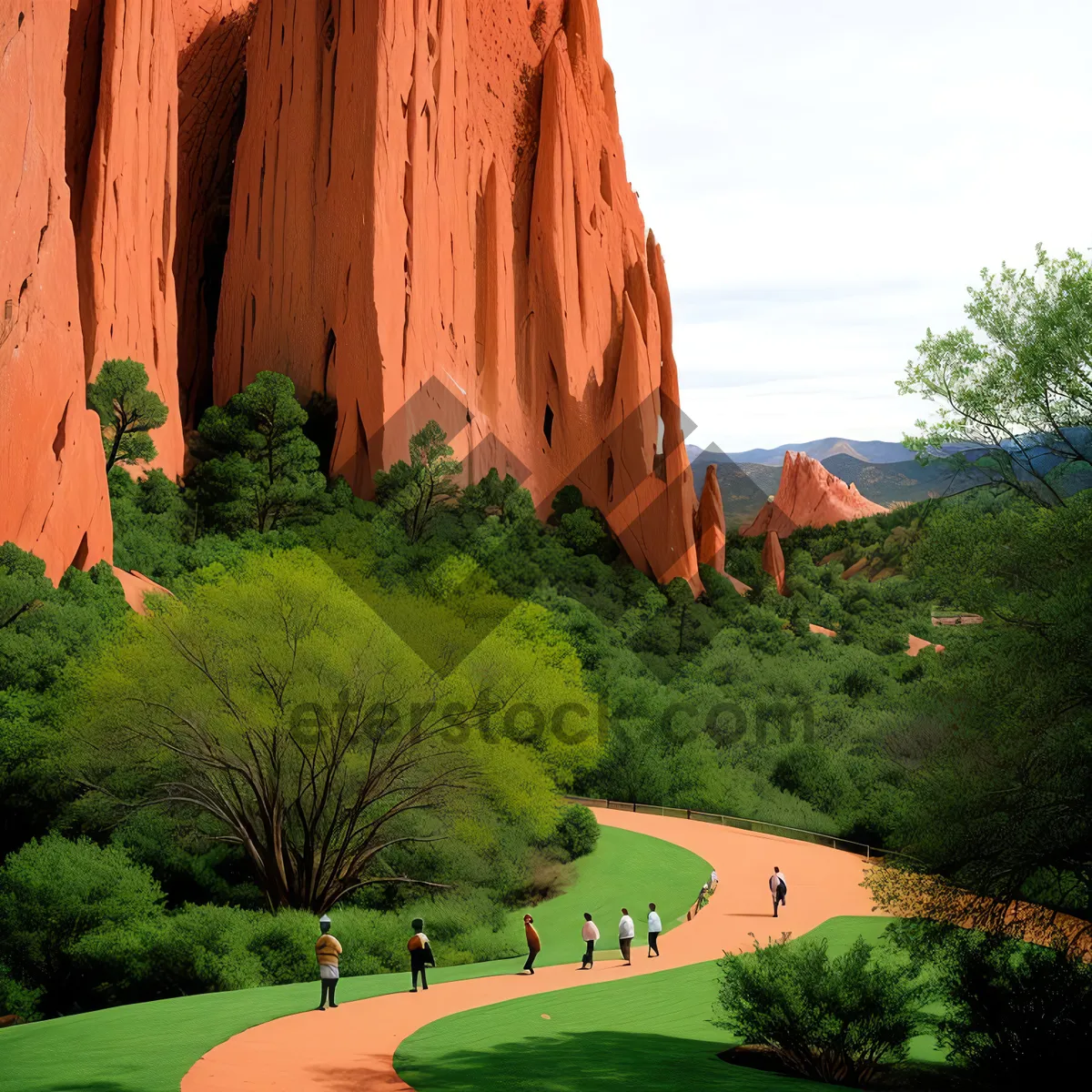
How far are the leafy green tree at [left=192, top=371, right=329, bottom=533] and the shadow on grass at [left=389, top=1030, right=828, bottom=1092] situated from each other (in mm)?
31044

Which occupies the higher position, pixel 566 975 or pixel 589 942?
pixel 589 942

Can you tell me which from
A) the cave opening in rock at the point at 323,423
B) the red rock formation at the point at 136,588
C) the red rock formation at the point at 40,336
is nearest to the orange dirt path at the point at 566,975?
the red rock formation at the point at 136,588

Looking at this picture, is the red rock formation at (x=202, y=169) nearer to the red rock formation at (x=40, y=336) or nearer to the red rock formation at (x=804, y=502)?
the red rock formation at (x=40, y=336)

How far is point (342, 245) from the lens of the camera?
47.4 m

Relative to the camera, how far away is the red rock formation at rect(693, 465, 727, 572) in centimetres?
6594

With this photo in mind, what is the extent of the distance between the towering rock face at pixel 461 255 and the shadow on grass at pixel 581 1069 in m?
35.4

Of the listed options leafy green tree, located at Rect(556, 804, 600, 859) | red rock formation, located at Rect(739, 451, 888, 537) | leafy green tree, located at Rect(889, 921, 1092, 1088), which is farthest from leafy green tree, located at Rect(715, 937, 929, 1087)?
red rock formation, located at Rect(739, 451, 888, 537)

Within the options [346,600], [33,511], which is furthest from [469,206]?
A: [346,600]

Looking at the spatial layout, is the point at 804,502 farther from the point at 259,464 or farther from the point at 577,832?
the point at 577,832

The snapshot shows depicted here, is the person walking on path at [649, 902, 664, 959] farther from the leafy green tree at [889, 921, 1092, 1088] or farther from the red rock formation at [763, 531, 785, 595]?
the red rock formation at [763, 531, 785, 595]

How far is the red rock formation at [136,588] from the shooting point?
3186 centimetres

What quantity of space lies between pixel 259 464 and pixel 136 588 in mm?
12158

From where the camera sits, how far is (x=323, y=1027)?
560 inches

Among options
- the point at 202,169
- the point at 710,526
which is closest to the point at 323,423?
the point at 202,169
